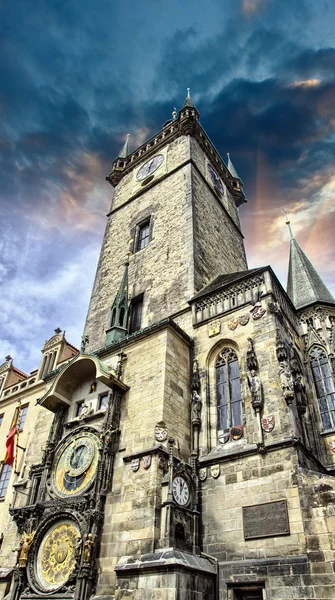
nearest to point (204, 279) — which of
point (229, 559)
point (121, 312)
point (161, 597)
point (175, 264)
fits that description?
point (175, 264)

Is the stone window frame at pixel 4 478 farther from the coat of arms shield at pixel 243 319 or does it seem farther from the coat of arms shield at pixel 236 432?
the coat of arms shield at pixel 243 319

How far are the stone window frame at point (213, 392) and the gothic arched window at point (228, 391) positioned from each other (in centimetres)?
10

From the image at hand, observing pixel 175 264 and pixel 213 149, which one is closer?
pixel 175 264

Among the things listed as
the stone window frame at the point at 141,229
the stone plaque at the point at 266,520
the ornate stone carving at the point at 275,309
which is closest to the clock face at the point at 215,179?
the stone window frame at the point at 141,229

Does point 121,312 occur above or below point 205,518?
above

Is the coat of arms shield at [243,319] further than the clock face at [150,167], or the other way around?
the clock face at [150,167]

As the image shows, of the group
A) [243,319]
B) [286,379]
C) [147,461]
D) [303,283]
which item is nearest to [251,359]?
[286,379]

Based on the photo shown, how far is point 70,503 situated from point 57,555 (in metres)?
1.12

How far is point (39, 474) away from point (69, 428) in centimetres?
145

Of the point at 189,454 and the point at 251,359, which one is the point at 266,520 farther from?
the point at 251,359

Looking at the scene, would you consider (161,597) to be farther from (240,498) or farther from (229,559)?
(240,498)

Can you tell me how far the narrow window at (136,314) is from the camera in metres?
16.6

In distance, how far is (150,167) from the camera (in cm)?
2450

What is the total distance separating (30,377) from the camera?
63.7ft
